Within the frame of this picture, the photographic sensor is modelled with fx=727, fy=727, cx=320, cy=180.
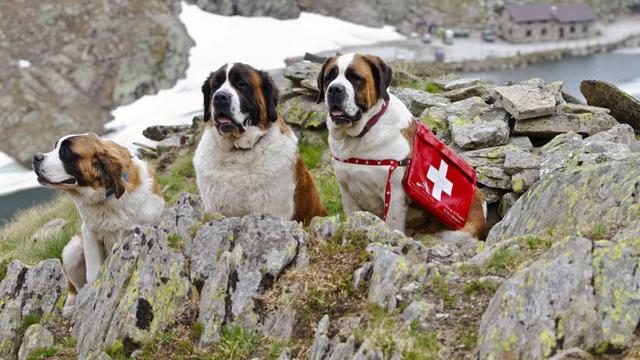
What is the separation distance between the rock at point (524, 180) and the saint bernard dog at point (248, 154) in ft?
9.56

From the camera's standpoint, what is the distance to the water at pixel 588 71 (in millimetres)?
51359

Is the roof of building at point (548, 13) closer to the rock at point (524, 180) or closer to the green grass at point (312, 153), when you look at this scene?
the green grass at point (312, 153)

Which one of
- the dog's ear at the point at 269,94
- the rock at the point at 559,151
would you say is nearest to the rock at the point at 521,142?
the rock at the point at 559,151

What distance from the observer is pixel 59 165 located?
6.17 meters

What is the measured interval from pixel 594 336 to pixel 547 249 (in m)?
0.97

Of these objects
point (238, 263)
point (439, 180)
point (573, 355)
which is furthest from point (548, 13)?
point (573, 355)

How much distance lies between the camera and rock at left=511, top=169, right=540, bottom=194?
8.40m

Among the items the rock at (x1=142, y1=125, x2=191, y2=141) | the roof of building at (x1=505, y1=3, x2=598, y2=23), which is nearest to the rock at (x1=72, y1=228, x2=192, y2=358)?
the rock at (x1=142, y1=125, x2=191, y2=141)

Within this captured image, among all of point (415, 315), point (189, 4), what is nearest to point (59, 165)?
point (415, 315)

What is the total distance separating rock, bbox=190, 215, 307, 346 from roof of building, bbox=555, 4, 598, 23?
298ft

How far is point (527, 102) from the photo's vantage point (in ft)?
32.3

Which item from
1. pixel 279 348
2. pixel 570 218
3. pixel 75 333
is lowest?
pixel 75 333

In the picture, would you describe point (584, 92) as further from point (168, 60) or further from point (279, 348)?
point (168, 60)

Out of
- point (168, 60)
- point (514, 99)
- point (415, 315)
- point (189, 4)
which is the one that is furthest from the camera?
point (189, 4)
